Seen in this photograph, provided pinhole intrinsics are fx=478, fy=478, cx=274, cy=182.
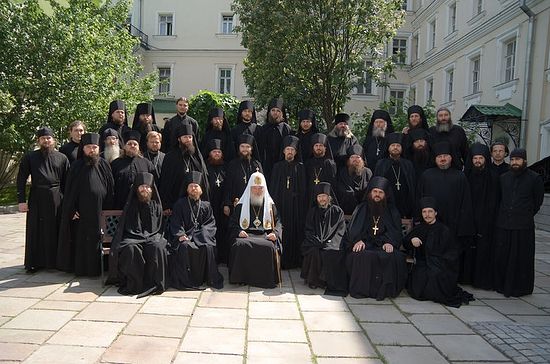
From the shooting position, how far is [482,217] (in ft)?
20.6

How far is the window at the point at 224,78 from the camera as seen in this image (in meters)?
31.0

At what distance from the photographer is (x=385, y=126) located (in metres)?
7.67

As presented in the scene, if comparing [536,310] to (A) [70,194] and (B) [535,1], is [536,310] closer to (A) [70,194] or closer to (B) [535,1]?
(A) [70,194]

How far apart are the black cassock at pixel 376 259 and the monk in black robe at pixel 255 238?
94 centimetres

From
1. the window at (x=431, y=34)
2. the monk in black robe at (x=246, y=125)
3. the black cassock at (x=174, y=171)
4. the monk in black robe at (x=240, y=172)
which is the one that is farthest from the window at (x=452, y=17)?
the black cassock at (x=174, y=171)

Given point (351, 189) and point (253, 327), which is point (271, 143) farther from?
point (253, 327)

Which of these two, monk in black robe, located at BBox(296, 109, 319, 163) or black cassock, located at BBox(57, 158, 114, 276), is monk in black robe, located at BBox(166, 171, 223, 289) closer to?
black cassock, located at BBox(57, 158, 114, 276)

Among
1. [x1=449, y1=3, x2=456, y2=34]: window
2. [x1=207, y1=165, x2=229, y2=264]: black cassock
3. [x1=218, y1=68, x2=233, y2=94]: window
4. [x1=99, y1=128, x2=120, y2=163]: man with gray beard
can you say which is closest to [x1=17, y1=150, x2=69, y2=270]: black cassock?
[x1=99, y1=128, x2=120, y2=163]: man with gray beard

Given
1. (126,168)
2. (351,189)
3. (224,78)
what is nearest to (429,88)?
(224,78)

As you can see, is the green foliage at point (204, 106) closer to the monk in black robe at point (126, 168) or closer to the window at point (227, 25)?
the monk in black robe at point (126, 168)

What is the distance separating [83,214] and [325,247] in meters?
3.14

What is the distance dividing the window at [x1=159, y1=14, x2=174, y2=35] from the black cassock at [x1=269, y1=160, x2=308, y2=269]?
26977mm

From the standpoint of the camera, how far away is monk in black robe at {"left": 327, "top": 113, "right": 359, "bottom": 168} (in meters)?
7.58

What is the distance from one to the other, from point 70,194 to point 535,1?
48.2ft
